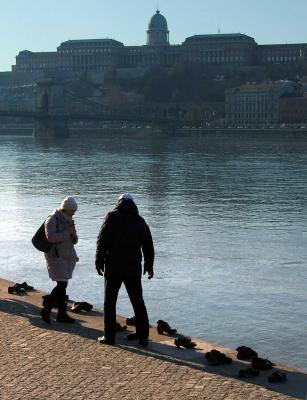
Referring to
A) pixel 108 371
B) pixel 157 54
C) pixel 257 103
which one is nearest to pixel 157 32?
pixel 157 54

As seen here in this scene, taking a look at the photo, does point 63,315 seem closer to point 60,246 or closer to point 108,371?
point 60,246

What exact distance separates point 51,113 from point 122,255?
79222 millimetres

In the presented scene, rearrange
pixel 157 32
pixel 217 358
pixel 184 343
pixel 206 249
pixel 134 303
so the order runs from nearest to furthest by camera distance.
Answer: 1. pixel 217 358
2. pixel 184 343
3. pixel 134 303
4. pixel 206 249
5. pixel 157 32

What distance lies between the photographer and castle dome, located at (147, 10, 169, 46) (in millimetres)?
134500

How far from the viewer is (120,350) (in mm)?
5789

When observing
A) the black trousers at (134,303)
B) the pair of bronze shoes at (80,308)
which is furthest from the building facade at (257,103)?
the black trousers at (134,303)

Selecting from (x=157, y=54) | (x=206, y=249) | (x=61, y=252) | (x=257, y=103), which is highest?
(x=157, y=54)

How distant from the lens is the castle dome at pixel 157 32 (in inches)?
5295

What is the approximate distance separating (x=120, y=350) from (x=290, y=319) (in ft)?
7.52

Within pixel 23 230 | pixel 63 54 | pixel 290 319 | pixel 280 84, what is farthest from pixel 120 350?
pixel 63 54

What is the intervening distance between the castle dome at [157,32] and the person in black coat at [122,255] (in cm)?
12933

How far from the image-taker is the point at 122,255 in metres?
5.94

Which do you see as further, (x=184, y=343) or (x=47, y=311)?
(x=47, y=311)

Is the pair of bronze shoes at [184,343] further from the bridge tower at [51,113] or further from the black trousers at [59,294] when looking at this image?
the bridge tower at [51,113]
